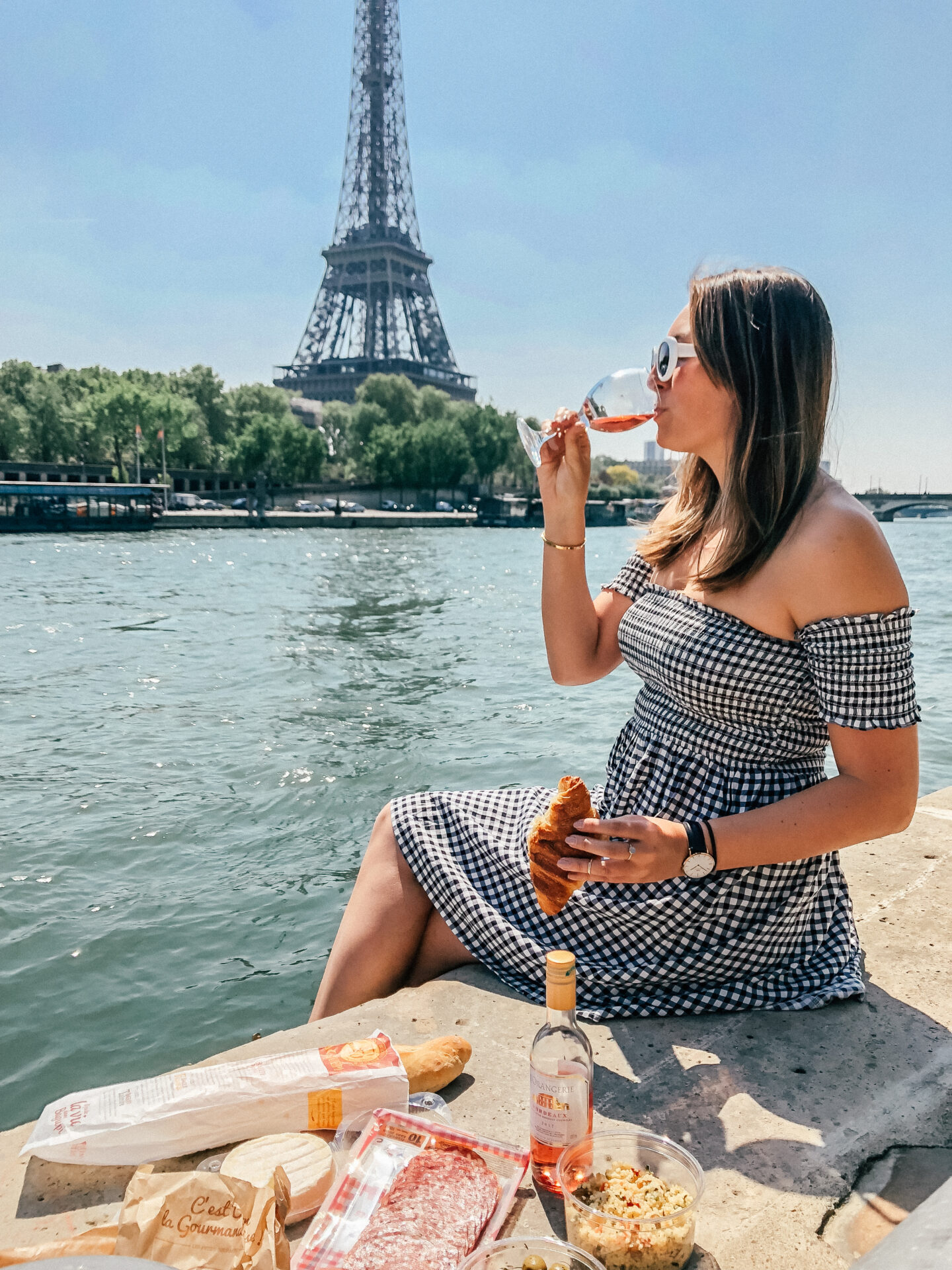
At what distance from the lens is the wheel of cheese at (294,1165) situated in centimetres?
145

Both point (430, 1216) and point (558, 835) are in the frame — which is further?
point (558, 835)

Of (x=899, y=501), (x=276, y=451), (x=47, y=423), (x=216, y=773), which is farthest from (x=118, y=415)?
(x=216, y=773)

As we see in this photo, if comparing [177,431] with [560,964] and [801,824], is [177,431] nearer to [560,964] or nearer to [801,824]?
[801,824]

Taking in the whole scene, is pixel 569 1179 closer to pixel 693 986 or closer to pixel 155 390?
pixel 693 986

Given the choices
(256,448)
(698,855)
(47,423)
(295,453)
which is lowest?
(698,855)

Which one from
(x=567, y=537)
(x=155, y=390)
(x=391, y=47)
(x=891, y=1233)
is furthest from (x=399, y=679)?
(x=391, y=47)

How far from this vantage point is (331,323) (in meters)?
80.3

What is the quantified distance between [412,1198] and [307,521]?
52.5 meters

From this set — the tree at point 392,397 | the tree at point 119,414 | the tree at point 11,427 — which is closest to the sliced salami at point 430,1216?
the tree at point 119,414

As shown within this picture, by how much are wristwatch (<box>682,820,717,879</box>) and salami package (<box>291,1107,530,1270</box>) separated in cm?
53

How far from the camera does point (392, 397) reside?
72.8m

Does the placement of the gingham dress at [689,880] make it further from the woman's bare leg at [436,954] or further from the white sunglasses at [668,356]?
the white sunglasses at [668,356]

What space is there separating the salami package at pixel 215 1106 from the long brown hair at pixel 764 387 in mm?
1065

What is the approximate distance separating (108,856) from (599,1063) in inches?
149
